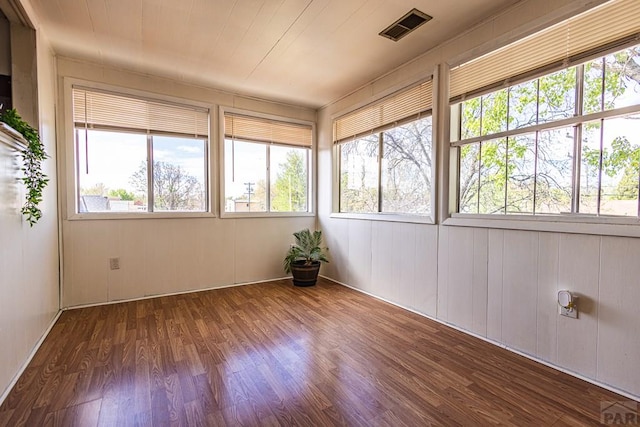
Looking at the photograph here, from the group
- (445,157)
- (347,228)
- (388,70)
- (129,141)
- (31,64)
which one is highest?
(388,70)

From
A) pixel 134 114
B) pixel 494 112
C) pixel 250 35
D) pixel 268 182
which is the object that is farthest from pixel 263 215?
pixel 494 112

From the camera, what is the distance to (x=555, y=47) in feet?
6.72

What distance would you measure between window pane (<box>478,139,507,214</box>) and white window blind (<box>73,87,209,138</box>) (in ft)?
10.4

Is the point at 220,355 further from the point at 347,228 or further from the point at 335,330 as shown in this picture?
the point at 347,228

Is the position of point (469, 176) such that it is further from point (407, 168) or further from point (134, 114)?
point (134, 114)

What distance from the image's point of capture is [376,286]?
357 centimetres

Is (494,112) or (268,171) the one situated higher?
(494,112)

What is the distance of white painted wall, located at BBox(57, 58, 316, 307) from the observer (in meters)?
3.14

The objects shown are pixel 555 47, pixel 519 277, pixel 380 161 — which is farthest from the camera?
pixel 380 161

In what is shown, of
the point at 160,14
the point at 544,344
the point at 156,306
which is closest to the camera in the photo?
the point at 544,344

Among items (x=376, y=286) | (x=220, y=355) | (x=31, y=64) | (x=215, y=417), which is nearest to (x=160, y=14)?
(x=31, y=64)

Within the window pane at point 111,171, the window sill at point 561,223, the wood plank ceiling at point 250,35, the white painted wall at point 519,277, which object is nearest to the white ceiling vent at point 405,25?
the wood plank ceiling at point 250,35

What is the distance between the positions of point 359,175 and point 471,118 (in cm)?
160

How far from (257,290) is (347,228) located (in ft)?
4.63
